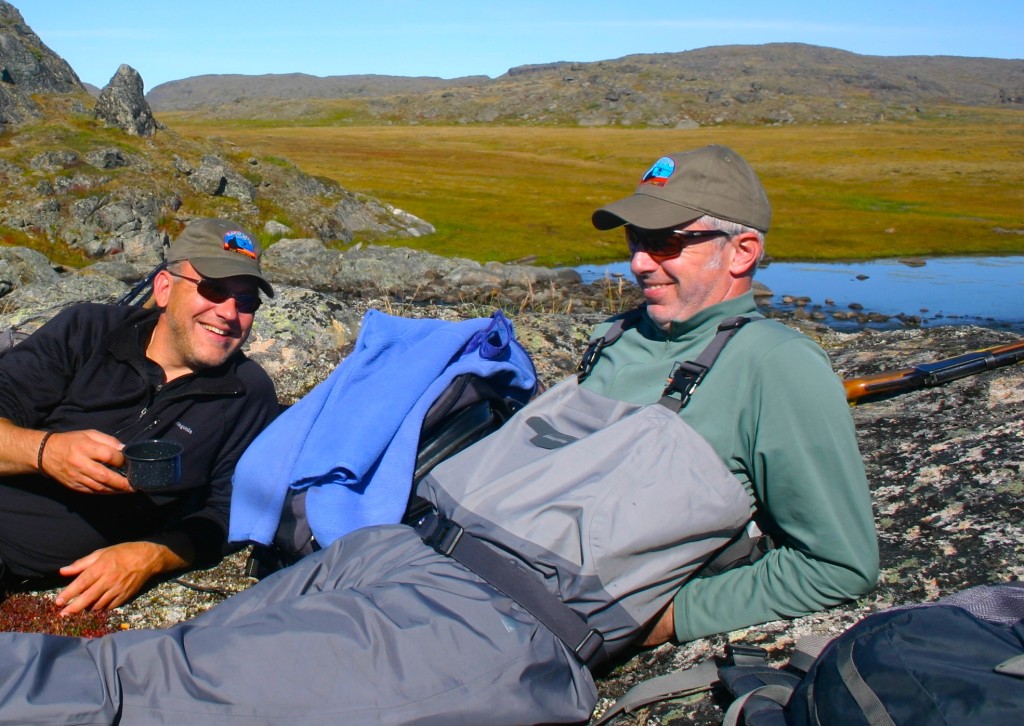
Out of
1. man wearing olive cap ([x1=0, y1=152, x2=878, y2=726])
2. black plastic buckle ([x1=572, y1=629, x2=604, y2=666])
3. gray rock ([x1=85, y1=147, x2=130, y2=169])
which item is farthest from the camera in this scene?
gray rock ([x1=85, y1=147, x2=130, y2=169])

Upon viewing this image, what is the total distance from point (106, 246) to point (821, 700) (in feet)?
100

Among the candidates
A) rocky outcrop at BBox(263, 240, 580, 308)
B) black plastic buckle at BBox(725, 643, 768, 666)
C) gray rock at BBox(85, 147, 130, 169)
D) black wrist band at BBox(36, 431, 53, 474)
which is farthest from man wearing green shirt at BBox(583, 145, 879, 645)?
gray rock at BBox(85, 147, 130, 169)

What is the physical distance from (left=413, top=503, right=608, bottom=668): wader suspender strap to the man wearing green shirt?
1.71 feet

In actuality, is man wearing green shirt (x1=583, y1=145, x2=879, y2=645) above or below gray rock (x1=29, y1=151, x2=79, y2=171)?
below

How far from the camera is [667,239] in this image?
12.1ft

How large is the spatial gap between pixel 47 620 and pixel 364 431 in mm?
1650

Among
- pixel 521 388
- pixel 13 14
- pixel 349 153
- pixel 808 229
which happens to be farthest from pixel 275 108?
pixel 521 388

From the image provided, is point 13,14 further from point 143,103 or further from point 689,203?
point 689,203

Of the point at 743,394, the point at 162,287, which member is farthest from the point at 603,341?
the point at 162,287

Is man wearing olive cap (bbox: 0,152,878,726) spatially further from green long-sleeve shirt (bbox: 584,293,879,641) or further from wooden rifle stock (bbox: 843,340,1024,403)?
wooden rifle stock (bbox: 843,340,1024,403)

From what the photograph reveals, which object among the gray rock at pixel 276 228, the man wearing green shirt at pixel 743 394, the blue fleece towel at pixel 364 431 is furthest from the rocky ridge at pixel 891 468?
the gray rock at pixel 276 228

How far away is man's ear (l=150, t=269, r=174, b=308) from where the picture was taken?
4.56 meters

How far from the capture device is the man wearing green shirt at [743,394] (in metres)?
3.09

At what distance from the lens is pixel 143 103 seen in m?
38.4
